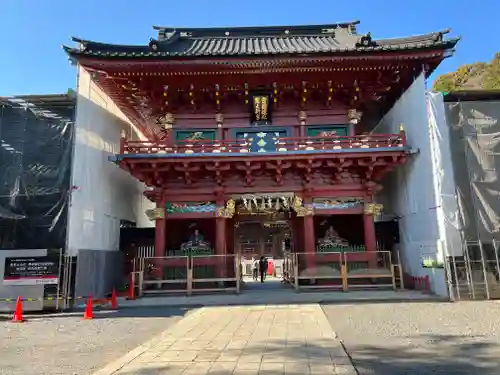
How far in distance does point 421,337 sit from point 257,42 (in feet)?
63.5

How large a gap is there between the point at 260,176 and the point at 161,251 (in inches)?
229

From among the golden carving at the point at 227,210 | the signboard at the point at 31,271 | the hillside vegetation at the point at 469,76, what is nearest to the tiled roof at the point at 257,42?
the golden carving at the point at 227,210

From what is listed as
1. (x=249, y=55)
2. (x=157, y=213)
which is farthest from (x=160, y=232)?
(x=249, y=55)

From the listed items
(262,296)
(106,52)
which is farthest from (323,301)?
(106,52)

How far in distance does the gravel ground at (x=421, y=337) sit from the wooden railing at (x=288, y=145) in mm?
7464

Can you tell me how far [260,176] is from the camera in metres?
17.2

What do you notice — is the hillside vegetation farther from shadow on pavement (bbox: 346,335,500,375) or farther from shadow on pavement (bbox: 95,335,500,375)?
shadow on pavement (bbox: 95,335,500,375)

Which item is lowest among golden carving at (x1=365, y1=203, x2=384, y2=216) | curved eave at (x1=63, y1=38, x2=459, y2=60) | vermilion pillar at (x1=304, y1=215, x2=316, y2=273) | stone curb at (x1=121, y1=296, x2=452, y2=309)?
stone curb at (x1=121, y1=296, x2=452, y2=309)

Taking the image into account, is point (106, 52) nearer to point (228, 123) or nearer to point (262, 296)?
point (228, 123)

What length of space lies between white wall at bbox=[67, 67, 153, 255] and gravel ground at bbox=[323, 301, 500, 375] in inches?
397

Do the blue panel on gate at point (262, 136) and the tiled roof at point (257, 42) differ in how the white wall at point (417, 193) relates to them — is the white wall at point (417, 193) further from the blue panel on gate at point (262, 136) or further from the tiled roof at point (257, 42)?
the blue panel on gate at point (262, 136)

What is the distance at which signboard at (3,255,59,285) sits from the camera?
12266 millimetres

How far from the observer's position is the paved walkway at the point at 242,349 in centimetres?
516

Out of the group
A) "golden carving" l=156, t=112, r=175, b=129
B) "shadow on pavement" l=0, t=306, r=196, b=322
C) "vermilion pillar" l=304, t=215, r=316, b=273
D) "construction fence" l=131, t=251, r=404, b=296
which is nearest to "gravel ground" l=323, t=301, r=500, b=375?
"construction fence" l=131, t=251, r=404, b=296
